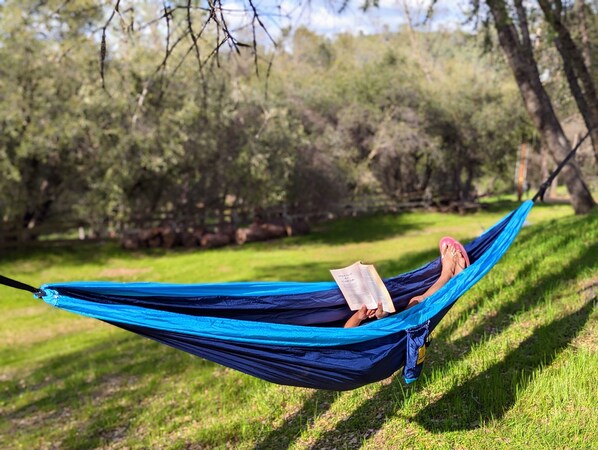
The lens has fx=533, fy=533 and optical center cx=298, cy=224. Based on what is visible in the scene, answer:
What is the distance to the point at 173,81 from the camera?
40.1 ft

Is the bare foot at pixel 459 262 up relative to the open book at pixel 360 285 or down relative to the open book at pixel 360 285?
up

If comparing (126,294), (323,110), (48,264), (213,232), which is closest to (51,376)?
(126,294)

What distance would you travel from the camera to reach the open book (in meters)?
2.92

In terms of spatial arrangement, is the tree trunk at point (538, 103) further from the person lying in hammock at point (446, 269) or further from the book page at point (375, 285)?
the book page at point (375, 285)

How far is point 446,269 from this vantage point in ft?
9.78

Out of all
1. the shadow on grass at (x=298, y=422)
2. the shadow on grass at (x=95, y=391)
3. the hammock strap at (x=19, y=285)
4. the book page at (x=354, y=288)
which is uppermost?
the hammock strap at (x=19, y=285)

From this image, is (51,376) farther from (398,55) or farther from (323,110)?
(398,55)

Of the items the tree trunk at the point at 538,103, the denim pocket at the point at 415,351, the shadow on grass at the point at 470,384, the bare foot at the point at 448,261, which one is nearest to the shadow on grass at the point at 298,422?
the shadow on grass at the point at 470,384

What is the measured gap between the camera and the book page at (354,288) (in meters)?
2.92

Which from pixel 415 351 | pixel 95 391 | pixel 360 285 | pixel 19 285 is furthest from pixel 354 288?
pixel 95 391

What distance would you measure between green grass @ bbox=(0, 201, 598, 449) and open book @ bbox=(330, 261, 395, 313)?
1.74 feet

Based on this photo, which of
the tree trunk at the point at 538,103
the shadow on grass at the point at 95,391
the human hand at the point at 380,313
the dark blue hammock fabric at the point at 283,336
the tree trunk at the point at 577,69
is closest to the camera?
the dark blue hammock fabric at the point at 283,336

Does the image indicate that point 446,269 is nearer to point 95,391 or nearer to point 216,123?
point 95,391

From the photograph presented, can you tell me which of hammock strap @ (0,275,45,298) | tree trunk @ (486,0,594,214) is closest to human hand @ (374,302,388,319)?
hammock strap @ (0,275,45,298)
